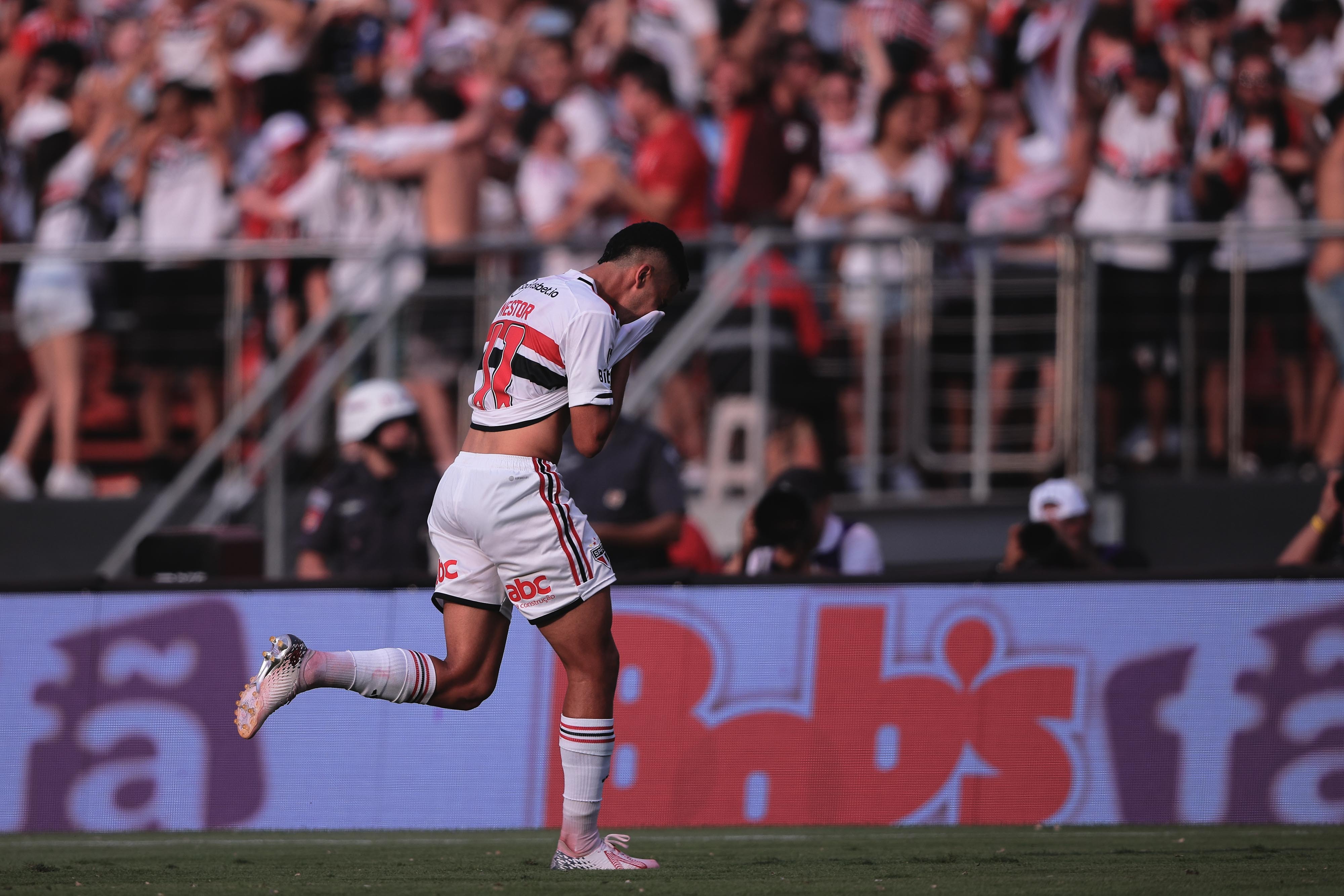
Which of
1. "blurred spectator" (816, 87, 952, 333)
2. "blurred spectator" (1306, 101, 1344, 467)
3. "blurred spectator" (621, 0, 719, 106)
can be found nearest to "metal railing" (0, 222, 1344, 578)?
"blurred spectator" (1306, 101, 1344, 467)

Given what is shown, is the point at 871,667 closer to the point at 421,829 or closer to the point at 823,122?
the point at 421,829

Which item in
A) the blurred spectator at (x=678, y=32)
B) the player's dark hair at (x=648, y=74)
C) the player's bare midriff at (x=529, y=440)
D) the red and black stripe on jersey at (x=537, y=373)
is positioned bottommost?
the player's bare midriff at (x=529, y=440)

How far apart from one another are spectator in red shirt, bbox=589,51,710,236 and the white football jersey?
19.8 feet

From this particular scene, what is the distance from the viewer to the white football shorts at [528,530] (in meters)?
6.46

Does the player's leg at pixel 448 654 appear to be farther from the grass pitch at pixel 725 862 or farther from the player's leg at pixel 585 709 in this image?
the grass pitch at pixel 725 862

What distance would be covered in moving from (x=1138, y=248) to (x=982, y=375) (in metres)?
1.29

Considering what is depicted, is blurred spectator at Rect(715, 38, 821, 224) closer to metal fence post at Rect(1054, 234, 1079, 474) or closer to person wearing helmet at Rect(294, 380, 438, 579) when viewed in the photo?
metal fence post at Rect(1054, 234, 1079, 474)

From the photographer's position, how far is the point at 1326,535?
31.5 ft

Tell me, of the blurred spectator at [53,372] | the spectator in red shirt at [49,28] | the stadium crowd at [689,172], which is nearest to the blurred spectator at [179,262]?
the stadium crowd at [689,172]

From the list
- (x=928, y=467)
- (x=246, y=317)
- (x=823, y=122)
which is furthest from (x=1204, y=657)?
(x=246, y=317)

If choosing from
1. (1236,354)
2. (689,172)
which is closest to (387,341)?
(689,172)

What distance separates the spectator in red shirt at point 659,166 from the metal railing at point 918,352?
47 centimetres

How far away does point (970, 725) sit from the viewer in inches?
348

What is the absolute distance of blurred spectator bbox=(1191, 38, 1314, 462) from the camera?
38.6 feet
